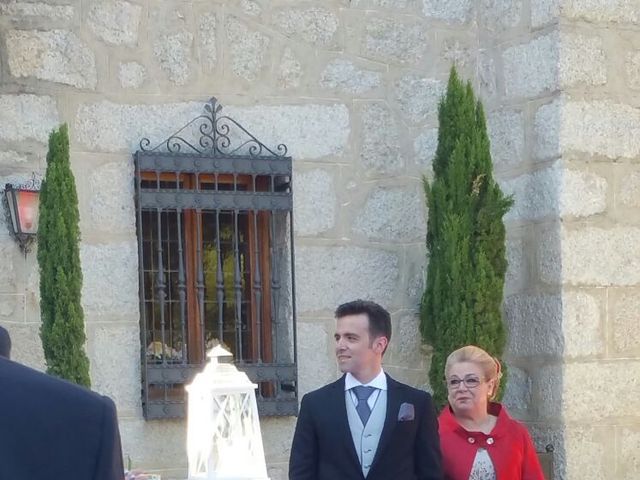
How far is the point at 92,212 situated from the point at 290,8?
1.43 metres

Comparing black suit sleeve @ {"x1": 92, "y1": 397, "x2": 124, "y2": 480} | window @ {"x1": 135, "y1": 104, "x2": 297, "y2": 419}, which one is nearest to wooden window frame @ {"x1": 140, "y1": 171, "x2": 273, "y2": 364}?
window @ {"x1": 135, "y1": 104, "x2": 297, "y2": 419}

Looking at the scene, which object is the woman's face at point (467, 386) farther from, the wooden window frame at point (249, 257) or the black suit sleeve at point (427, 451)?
the wooden window frame at point (249, 257)

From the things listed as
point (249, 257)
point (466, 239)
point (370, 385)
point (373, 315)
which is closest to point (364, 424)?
point (370, 385)

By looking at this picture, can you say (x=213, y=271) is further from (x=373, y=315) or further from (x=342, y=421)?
(x=342, y=421)

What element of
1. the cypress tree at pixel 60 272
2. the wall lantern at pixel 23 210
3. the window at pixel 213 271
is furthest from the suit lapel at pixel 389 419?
the wall lantern at pixel 23 210

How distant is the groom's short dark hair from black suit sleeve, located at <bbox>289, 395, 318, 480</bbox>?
0.34m

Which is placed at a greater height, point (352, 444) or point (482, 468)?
point (352, 444)

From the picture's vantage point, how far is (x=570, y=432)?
573 centimetres

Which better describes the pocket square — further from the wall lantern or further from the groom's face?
the wall lantern

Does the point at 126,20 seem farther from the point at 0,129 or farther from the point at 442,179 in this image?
the point at 442,179

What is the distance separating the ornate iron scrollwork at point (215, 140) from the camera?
5863 mm

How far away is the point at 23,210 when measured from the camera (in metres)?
5.48

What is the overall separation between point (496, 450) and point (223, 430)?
3.20ft

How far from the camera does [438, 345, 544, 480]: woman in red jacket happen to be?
14.2 ft
